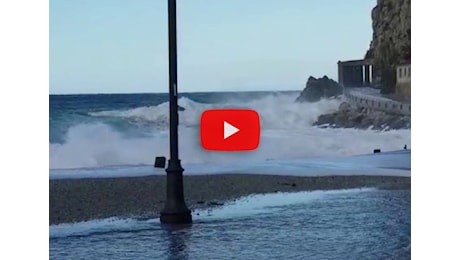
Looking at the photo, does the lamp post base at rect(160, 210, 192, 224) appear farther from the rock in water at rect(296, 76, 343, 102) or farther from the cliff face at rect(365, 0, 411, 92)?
the cliff face at rect(365, 0, 411, 92)

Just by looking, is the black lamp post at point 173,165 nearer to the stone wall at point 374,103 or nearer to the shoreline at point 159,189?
the shoreline at point 159,189

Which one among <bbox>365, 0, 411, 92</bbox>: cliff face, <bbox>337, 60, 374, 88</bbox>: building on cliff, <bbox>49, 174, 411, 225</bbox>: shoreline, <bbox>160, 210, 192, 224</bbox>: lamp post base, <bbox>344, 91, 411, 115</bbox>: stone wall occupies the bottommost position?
<bbox>160, 210, 192, 224</bbox>: lamp post base

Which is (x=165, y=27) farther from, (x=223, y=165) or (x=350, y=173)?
(x=350, y=173)

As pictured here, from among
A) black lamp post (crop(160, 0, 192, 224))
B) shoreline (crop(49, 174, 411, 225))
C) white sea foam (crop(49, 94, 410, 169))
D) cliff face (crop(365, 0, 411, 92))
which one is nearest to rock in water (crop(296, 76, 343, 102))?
white sea foam (crop(49, 94, 410, 169))

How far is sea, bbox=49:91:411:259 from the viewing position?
8.38 feet

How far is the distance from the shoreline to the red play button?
0.62ft

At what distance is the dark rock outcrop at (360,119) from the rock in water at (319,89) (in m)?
0.07

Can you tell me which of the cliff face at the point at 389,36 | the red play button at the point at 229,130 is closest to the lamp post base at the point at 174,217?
the red play button at the point at 229,130

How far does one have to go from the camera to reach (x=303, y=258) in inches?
103

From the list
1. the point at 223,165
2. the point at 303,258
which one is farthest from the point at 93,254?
the point at 303,258

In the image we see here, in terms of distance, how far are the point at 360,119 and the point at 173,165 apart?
67 centimetres

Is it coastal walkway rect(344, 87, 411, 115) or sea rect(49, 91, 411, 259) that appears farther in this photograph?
coastal walkway rect(344, 87, 411, 115)

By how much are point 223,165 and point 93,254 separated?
1.71 ft

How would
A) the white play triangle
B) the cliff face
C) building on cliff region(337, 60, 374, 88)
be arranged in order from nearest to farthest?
the white play triangle, the cliff face, building on cliff region(337, 60, 374, 88)
